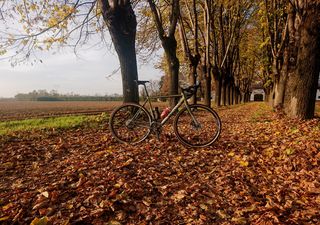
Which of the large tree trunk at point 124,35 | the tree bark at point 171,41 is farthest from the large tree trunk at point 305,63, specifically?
the tree bark at point 171,41

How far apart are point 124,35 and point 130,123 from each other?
12.4 feet

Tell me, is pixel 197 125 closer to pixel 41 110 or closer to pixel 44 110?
pixel 44 110

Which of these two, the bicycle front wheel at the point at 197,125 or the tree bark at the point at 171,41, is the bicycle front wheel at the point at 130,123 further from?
the tree bark at the point at 171,41

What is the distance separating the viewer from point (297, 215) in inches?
108

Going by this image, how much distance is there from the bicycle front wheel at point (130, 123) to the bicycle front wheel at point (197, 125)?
0.75 meters

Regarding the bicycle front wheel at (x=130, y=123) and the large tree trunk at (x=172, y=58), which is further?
the large tree trunk at (x=172, y=58)

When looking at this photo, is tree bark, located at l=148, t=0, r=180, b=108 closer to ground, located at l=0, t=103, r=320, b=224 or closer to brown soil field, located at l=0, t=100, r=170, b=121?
ground, located at l=0, t=103, r=320, b=224

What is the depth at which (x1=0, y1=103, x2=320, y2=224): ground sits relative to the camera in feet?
9.00

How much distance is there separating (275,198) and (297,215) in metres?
0.43

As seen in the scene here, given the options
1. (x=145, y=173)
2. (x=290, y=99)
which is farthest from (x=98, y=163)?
(x=290, y=99)

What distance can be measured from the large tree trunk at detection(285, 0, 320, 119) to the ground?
2.07 meters

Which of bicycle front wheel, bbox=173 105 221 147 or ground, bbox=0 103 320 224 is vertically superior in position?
bicycle front wheel, bbox=173 105 221 147

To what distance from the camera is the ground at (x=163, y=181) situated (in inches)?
108

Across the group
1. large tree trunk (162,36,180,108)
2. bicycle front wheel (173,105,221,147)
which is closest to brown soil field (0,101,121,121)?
large tree trunk (162,36,180,108)
